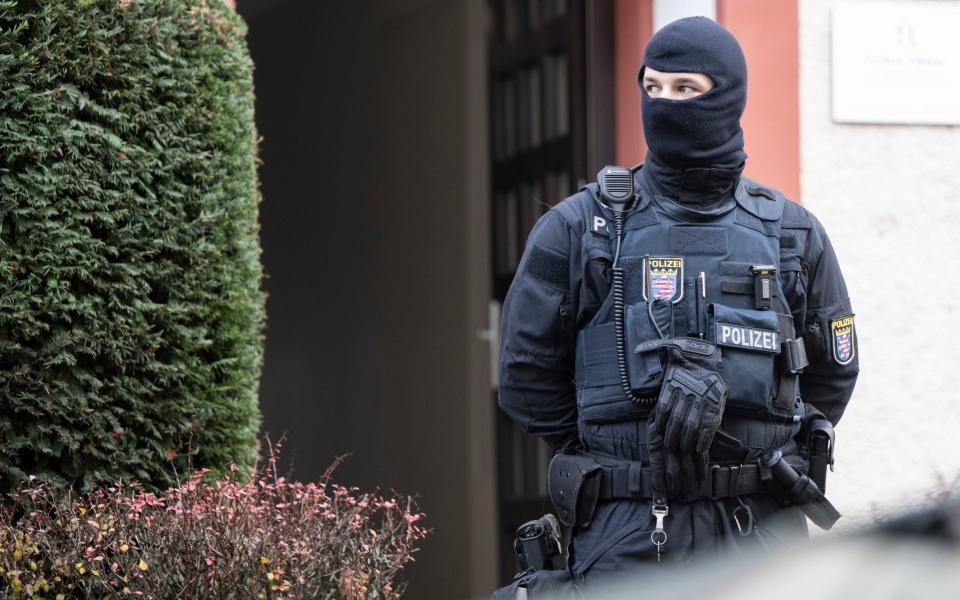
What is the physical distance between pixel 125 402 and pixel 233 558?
0.78 meters

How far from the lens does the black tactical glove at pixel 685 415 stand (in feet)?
9.52

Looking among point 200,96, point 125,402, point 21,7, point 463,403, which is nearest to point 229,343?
point 125,402

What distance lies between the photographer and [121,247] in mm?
4273

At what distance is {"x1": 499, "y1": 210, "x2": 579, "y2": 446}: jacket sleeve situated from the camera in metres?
3.17

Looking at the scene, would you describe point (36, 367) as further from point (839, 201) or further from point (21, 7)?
point (839, 201)

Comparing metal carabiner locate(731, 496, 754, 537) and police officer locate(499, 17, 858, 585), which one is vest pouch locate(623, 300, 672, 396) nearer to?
police officer locate(499, 17, 858, 585)

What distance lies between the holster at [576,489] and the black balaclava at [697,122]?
659mm

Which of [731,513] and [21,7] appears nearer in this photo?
[731,513]

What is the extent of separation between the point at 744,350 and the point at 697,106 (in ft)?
1.92

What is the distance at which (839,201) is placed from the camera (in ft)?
18.5

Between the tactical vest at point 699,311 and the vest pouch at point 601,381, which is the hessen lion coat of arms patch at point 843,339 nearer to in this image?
the tactical vest at point 699,311

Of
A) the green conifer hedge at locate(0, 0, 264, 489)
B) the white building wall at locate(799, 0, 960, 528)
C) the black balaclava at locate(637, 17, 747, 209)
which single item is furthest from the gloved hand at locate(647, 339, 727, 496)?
the white building wall at locate(799, 0, 960, 528)

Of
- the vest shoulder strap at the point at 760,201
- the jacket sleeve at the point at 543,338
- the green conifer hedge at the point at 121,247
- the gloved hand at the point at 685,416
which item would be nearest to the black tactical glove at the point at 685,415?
the gloved hand at the point at 685,416

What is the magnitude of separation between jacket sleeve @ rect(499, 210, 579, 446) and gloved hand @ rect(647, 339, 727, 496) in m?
0.31
